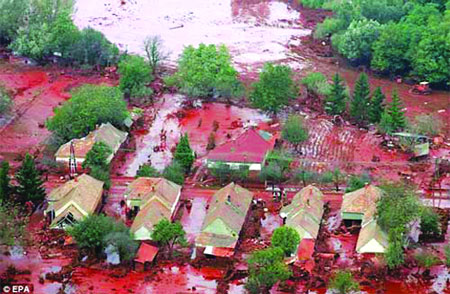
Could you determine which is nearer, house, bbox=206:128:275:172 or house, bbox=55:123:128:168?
house, bbox=206:128:275:172

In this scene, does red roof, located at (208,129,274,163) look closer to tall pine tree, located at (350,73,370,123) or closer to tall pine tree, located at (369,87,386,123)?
tall pine tree, located at (350,73,370,123)

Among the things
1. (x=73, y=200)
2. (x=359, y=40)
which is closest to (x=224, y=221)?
(x=73, y=200)

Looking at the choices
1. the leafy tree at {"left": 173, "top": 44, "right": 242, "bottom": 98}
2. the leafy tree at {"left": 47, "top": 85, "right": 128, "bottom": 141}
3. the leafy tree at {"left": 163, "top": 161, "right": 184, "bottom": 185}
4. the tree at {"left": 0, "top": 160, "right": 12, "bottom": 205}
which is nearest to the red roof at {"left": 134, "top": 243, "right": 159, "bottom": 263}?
the leafy tree at {"left": 163, "top": 161, "right": 184, "bottom": 185}

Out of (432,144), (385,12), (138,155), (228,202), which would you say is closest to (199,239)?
(228,202)

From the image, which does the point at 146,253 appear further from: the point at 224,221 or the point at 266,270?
the point at 266,270

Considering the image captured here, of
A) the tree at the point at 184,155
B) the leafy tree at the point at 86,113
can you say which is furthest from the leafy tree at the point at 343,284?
the leafy tree at the point at 86,113

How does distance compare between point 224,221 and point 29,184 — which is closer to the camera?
point 224,221

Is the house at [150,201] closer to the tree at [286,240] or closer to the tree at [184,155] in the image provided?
the tree at [184,155]
